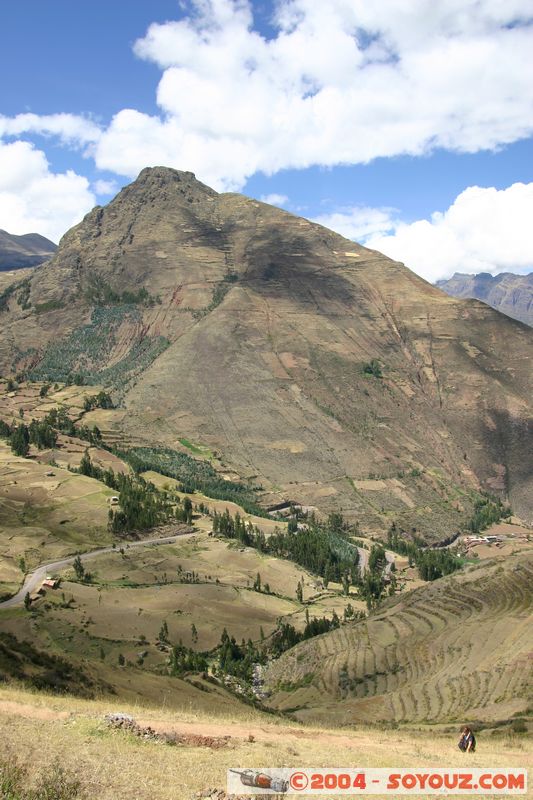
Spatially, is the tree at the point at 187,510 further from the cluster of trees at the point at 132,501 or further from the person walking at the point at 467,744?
the person walking at the point at 467,744

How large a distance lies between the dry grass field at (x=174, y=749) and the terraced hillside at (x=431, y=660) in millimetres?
19902

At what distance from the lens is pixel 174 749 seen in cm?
2719

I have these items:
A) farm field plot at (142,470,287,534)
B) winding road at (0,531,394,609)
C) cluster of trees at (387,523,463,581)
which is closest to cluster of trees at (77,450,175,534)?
winding road at (0,531,394,609)

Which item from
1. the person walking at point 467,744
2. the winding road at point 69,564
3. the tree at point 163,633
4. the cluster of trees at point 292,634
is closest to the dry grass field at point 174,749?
the person walking at point 467,744

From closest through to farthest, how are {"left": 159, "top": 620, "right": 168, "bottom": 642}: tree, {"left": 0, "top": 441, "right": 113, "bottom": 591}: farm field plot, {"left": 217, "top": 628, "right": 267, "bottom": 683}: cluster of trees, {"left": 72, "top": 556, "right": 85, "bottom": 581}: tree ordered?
{"left": 217, "top": 628, "right": 267, "bottom": 683}: cluster of trees < {"left": 159, "top": 620, "right": 168, "bottom": 642}: tree < {"left": 72, "top": 556, "right": 85, "bottom": 581}: tree < {"left": 0, "top": 441, "right": 113, "bottom": 591}: farm field plot

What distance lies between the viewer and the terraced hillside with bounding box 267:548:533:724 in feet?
198

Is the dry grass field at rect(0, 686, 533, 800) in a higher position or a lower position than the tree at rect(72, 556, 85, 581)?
higher

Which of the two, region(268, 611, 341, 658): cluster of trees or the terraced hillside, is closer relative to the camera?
the terraced hillside

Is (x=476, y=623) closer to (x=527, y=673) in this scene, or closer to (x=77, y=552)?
(x=527, y=673)

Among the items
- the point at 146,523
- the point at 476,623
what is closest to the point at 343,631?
the point at 476,623

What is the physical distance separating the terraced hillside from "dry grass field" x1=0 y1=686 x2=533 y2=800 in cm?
1990

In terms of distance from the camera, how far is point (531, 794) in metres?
25.6

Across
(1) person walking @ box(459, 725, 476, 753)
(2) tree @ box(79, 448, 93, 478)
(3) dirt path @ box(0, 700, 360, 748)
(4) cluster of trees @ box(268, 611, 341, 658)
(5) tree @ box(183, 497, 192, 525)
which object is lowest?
(4) cluster of trees @ box(268, 611, 341, 658)

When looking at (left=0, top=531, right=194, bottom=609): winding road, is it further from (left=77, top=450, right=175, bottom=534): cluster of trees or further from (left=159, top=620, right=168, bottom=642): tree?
(left=159, top=620, right=168, bottom=642): tree
